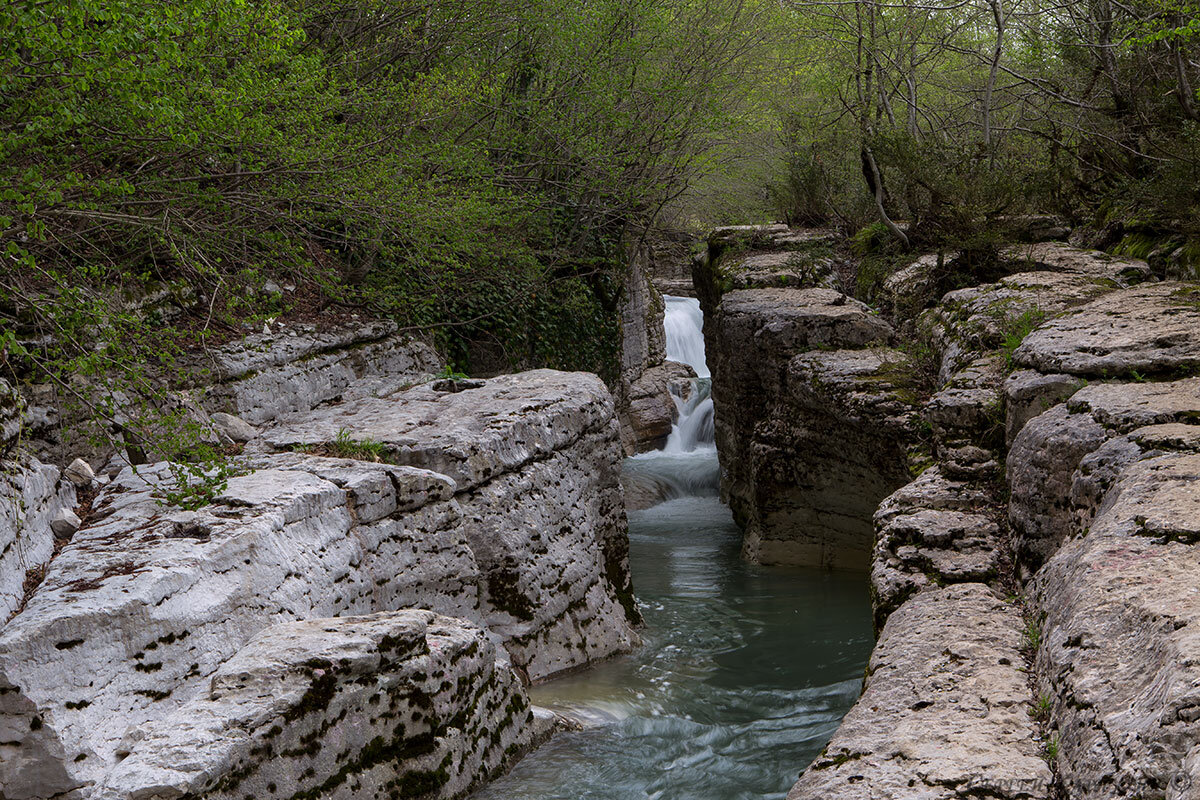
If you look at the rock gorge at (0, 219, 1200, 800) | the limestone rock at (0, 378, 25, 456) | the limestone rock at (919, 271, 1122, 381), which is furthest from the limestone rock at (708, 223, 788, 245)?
the limestone rock at (0, 378, 25, 456)

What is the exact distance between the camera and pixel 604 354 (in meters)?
14.4

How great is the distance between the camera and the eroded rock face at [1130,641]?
2.39m

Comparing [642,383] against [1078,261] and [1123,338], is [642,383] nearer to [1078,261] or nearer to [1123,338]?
[1078,261]

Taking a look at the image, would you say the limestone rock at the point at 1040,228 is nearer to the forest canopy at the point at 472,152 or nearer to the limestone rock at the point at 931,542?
the forest canopy at the point at 472,152

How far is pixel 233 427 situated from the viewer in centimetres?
738

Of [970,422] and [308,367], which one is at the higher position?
[308,367]

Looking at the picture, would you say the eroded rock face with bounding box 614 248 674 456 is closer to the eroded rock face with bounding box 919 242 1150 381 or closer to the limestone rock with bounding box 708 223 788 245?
the limestone rock with bounding box 708 223 788 245

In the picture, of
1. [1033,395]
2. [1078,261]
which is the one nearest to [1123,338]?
[1033,395]

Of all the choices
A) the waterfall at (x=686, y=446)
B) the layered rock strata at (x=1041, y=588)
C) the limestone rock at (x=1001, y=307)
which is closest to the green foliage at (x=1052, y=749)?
the layered rock strata at (x=1041, y=588)

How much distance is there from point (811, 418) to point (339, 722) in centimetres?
802

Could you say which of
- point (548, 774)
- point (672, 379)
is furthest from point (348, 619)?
point (672, 379)

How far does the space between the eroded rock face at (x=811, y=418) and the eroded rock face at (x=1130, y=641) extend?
236 inches

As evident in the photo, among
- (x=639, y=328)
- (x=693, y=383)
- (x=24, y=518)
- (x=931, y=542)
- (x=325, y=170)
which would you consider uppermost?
(x=325, y=170)

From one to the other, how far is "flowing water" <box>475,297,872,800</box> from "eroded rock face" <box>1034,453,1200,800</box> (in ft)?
9.42
